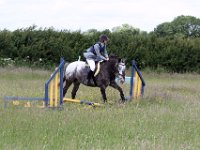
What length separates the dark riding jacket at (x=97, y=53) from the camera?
14430 millimetres

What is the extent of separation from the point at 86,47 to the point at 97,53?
16.1 metres

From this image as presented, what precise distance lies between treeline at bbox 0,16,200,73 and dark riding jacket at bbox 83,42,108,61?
1440 centimetres

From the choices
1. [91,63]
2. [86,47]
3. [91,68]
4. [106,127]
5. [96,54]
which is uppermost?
[96,54]

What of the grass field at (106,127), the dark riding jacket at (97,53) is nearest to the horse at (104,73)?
the dark riding jacket at (97,53)

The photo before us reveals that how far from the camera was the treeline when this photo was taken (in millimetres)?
29203

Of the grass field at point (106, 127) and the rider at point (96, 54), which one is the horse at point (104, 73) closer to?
the rider at point (96, 54)

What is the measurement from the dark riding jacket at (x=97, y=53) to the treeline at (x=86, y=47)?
47.2 feet

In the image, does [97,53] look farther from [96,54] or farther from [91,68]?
[91,68]

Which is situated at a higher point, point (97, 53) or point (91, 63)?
point (97, 53)

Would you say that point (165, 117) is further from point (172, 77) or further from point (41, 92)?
point (172, 77)

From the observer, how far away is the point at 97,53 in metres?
14.5

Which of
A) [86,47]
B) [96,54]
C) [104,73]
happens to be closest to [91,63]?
[96,54]

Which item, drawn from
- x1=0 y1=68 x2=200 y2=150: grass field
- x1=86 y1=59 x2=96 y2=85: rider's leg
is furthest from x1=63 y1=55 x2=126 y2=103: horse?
x1=0 y1=68 x2=200 y2=150: grass field

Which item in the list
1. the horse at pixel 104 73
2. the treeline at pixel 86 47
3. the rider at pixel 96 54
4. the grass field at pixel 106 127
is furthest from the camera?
the treeline at pixel 86 47
